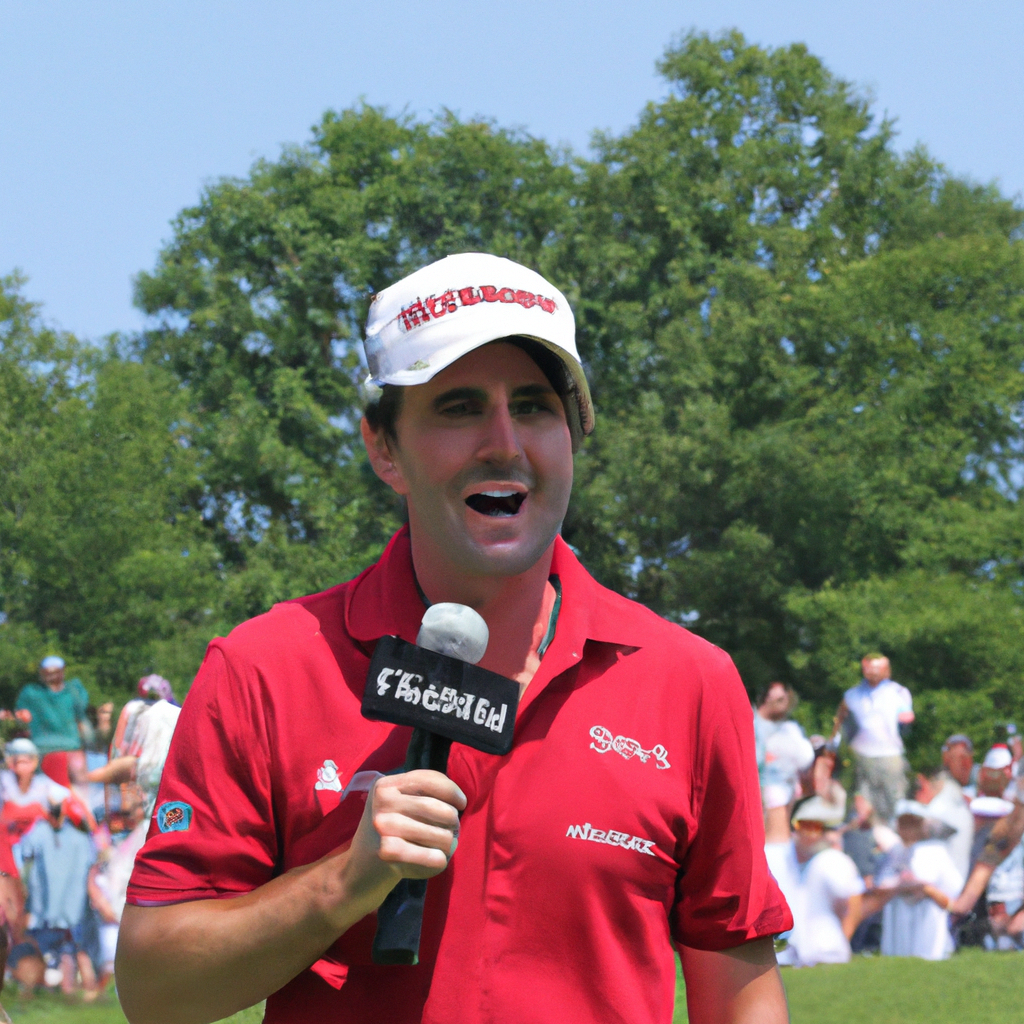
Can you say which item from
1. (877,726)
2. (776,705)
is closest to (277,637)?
(776,705)

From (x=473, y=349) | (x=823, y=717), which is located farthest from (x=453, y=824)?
(x=823, y=717)

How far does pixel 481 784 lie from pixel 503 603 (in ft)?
1.16

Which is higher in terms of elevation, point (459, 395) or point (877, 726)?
point (877, 726)

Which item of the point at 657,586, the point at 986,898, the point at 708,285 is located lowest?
the point at 986,898

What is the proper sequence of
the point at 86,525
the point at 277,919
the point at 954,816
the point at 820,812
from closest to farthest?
the point at 277,919, the point at 820,812, the point at 954,816, the point at 86,525

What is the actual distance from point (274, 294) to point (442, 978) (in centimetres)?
3138

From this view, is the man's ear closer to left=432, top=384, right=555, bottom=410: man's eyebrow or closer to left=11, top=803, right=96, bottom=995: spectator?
left=432, top=384, right=555, bottom=410: man's eyebrow

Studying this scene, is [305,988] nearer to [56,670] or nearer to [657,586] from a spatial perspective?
[56,670]

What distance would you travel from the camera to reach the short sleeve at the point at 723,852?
2217 millimetres

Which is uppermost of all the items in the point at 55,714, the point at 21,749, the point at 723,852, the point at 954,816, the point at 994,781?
the point at 994,781

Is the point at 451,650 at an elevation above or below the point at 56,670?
below

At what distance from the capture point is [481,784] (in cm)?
213

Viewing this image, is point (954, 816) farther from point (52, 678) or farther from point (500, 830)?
point (500, 830)

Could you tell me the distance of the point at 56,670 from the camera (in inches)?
444
